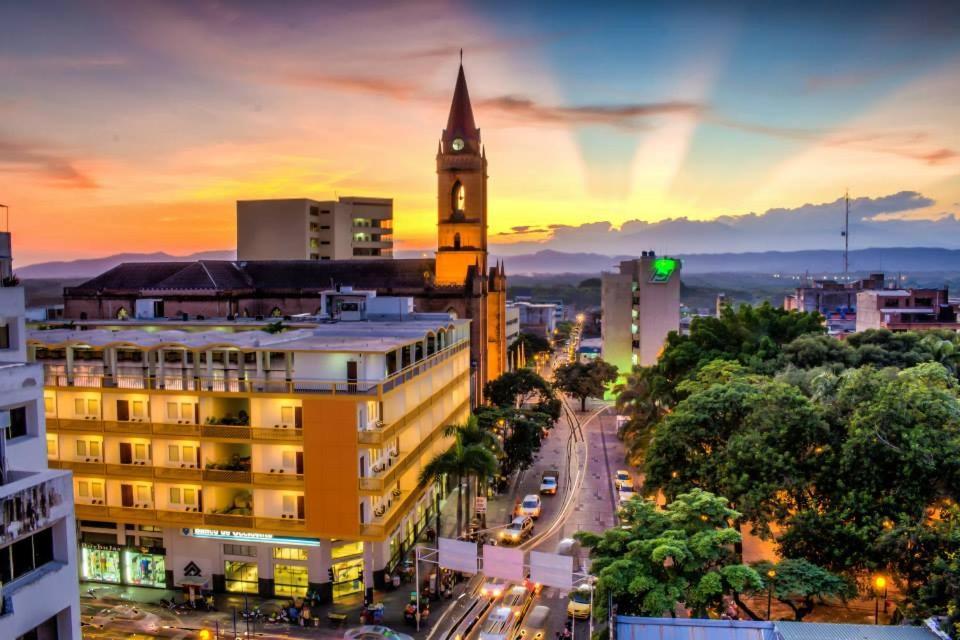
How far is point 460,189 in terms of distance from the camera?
81375mm

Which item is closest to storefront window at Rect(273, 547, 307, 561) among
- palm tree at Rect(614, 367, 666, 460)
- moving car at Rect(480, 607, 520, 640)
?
moving car at Rect(480, 607, 520, 640)

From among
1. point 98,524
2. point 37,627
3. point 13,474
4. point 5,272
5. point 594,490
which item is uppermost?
point 5,272

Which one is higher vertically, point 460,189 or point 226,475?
point 460,189

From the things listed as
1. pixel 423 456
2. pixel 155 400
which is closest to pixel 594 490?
pixel 423 456

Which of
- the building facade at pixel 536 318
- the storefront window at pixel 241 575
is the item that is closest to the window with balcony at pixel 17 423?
the storefront window at pixel 241 575

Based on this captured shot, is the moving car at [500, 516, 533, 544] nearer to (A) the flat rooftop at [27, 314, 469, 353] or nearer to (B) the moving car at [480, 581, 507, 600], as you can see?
(B) the moving car at [480, 581, 507, 600]

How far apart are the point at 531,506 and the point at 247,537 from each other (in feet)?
63.9

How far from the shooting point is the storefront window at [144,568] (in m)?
34.8

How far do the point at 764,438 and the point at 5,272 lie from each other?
28.7 meters

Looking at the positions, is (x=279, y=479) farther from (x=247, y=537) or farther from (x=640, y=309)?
(x=640, y=309)

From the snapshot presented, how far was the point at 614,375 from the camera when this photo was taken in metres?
87.9

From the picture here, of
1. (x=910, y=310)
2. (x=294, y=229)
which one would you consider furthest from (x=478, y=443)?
(x=294, y=229)

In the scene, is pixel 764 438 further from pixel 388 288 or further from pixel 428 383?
pixel 388 288

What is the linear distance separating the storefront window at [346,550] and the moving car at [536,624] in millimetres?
8157
